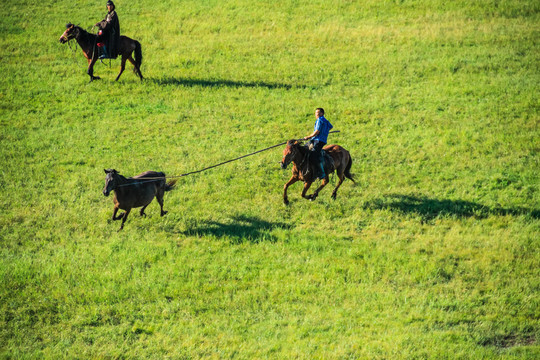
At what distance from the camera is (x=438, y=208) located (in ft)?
54.2

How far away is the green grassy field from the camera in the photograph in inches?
463

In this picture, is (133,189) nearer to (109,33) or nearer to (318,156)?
(318,156)

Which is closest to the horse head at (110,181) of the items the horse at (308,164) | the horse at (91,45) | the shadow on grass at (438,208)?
the horse at (308,164)

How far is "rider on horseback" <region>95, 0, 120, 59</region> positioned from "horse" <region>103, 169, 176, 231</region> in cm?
1155

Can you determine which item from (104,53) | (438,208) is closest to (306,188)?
(438,208)

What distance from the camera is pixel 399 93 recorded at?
81.6 feet

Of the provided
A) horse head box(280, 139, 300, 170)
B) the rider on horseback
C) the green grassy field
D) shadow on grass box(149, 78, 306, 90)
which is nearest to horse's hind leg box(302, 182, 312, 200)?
the green grassy field

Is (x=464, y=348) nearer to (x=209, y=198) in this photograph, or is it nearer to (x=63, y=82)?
(x=209, y=198)

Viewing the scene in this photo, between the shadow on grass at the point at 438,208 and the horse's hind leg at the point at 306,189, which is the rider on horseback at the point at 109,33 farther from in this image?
the shadow on grass at the point at 438,208

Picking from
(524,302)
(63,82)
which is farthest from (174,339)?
(63,82)

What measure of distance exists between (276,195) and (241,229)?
249cm

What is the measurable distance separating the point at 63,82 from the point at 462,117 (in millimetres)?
19837

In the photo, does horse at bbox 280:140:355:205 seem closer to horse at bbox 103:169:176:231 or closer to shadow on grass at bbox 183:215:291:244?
shadow on grass at bbox 183:215:291:244

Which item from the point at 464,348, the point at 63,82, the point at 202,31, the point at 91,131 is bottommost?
the point at 464,348
